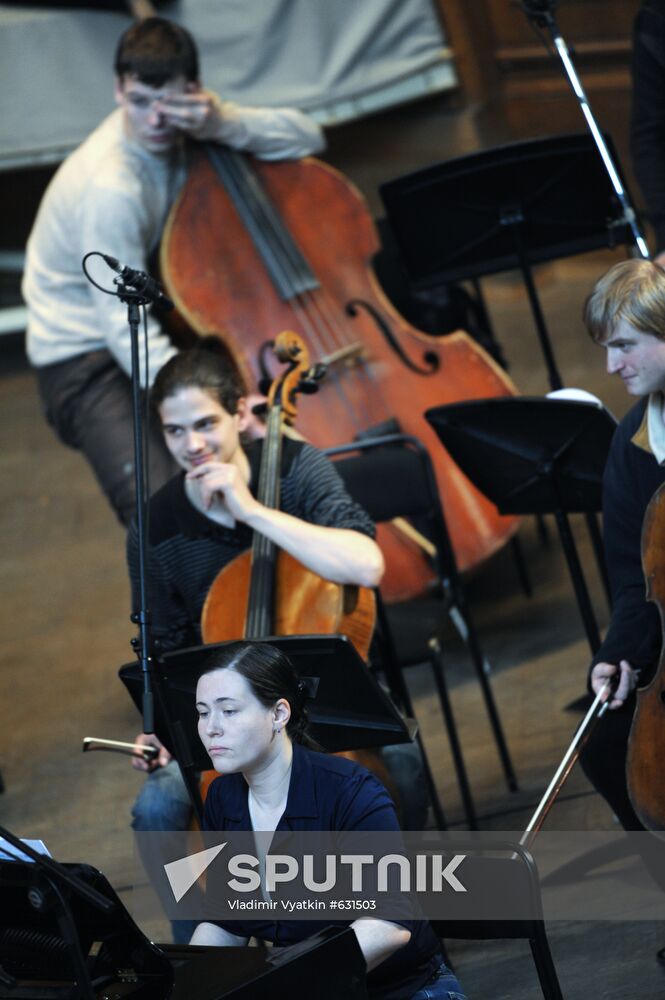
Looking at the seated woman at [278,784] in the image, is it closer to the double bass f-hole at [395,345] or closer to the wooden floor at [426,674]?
the wooden floor at [426,674]

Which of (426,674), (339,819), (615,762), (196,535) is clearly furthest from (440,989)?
(426,674)

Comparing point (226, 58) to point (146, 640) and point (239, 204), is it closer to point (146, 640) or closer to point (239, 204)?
point (239, 204)

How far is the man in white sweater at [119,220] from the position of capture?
341 centimetres

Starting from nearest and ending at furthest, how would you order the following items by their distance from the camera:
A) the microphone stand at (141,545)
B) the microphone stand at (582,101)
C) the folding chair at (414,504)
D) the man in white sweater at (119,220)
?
1. the microphone stand at (141,545)
2. the microphone stand at (582,101)
3. the folding chair at (414,504)
4. the man in white sweater at (119,220)

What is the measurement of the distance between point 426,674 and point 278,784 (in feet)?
5.96

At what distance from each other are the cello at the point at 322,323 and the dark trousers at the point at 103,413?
256mm

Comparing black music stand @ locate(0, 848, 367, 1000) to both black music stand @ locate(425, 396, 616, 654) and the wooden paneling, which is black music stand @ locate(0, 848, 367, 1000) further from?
the wooden paneling

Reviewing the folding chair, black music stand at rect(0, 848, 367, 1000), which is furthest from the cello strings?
black music stand at rect(0, 848, 367, 1000)

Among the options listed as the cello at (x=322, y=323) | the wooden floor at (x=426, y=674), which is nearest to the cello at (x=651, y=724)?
the wooden floor at (x=426, y=674)

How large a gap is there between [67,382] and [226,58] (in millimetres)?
2605

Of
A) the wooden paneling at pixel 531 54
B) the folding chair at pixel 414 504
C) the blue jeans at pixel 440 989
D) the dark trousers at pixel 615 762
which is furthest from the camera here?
the wooden paneling at pixel 531 54

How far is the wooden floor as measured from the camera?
2615mm

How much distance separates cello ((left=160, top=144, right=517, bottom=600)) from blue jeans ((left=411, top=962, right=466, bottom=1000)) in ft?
5.43

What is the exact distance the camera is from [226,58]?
586cm
